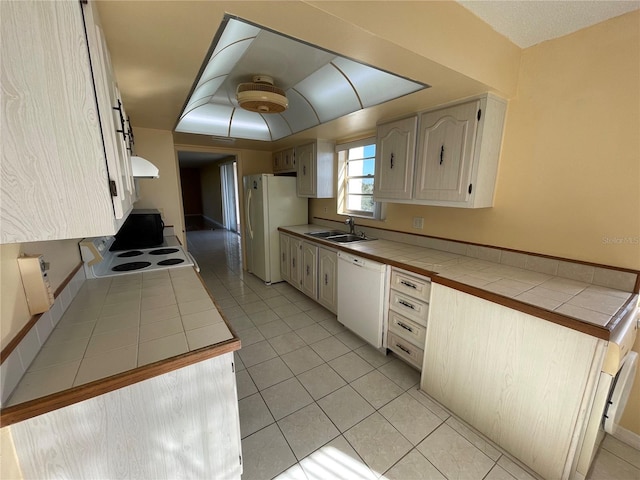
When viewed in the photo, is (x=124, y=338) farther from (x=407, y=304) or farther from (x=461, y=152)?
(x=461, y=152)

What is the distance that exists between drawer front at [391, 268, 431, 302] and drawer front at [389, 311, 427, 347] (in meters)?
0.23

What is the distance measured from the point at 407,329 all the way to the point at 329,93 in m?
2.18

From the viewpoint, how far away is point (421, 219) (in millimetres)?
2559

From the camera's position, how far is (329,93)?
2383 millimetres

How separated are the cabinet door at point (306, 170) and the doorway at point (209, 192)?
150 inches

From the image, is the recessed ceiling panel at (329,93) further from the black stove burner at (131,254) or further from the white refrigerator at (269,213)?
the black stove burner at (131,254)

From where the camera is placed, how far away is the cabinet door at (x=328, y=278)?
9.31 feet

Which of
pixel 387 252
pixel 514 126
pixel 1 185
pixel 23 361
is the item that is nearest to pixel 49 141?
pixel 1 185

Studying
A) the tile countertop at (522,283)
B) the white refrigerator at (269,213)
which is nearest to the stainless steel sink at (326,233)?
the white refrigerator at (269,213)

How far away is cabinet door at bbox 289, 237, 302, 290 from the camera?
3.47 m

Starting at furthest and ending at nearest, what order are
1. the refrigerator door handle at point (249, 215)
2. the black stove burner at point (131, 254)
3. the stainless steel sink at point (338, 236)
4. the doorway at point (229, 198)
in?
the doorway at point (229, 198) < the refrigerator door handle at point (249, 215) < the stainless steel sink at point (338, 236) < the black stove burner at point (131, 254)

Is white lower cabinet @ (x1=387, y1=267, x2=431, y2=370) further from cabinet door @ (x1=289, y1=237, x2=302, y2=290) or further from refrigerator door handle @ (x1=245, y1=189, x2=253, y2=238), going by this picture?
refrigerator door handle @ (x1=245, y1=189, x2=253, y2=238)

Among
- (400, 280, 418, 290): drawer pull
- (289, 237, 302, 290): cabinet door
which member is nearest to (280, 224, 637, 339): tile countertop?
(400, 280, 418, 290): drawer pull

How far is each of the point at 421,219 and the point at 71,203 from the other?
8.21 ft
